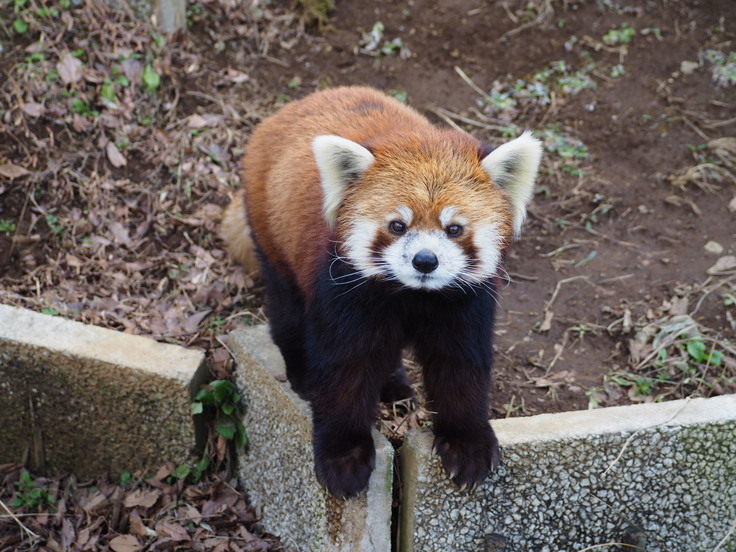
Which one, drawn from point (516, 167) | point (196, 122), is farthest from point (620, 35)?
point (516, 167)

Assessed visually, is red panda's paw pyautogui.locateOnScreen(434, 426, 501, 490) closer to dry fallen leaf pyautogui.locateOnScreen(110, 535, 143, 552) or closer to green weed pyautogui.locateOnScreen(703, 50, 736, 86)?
dry fallen leaf pyautogui.locateOnScreen(110, 535, 143, 552)

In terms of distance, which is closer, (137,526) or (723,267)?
(137,526)

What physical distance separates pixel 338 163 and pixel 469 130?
2675 millimetres

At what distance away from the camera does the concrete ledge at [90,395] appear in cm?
342

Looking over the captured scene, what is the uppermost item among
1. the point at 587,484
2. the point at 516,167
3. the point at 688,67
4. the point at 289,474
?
the point at 688,67

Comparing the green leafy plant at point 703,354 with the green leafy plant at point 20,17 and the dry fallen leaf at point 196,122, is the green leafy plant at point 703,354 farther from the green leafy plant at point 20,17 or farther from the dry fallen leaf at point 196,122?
the green leafy plant at point 20,17

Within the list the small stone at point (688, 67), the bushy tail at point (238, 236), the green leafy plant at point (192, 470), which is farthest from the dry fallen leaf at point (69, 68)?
the small stone at point (688, 67)

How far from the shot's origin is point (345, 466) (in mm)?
2883

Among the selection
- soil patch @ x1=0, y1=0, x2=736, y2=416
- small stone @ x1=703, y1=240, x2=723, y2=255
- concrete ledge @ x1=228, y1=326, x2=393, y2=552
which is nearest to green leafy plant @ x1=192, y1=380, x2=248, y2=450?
concrete ledge @ x1=228, y1=326, x2=393, y2=552

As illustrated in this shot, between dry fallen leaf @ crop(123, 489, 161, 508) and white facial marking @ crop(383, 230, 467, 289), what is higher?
white facial marking @ crop(383, 230, 467, 289)

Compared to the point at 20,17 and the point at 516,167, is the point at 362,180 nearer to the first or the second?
the point at 516,167

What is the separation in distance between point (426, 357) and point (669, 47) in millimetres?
3756

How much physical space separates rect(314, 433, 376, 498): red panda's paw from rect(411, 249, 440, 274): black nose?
0.81 metres

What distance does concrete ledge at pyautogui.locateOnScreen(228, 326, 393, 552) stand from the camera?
299cm
